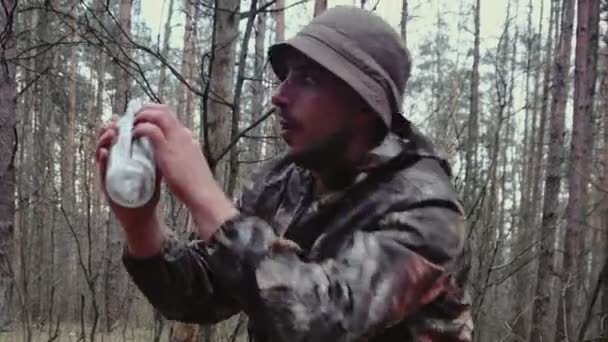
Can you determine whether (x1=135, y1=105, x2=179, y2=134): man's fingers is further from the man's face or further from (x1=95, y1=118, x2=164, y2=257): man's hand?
the man's face

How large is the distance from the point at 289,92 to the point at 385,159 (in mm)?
228

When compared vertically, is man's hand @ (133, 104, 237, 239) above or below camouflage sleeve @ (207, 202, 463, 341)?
above

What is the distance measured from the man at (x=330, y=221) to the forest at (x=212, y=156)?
215 mm

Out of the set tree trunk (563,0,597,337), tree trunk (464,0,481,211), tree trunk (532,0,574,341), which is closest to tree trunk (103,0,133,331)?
tree trunk (464,0,481,211)

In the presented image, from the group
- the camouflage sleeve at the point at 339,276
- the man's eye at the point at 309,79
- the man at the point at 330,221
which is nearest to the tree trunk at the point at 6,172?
the man at the point at 330,221

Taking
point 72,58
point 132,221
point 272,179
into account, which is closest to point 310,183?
point 272,179

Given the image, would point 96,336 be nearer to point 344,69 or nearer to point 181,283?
point 181,283

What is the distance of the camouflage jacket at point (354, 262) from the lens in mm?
1443

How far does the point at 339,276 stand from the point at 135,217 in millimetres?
448

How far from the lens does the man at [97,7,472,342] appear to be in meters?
1.46

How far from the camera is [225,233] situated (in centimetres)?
150

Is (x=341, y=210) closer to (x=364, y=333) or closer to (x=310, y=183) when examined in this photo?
(x=310, y=183)

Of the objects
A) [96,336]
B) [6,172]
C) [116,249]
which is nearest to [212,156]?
[6,172]

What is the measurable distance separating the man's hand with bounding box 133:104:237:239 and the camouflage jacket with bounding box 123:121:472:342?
4cm
